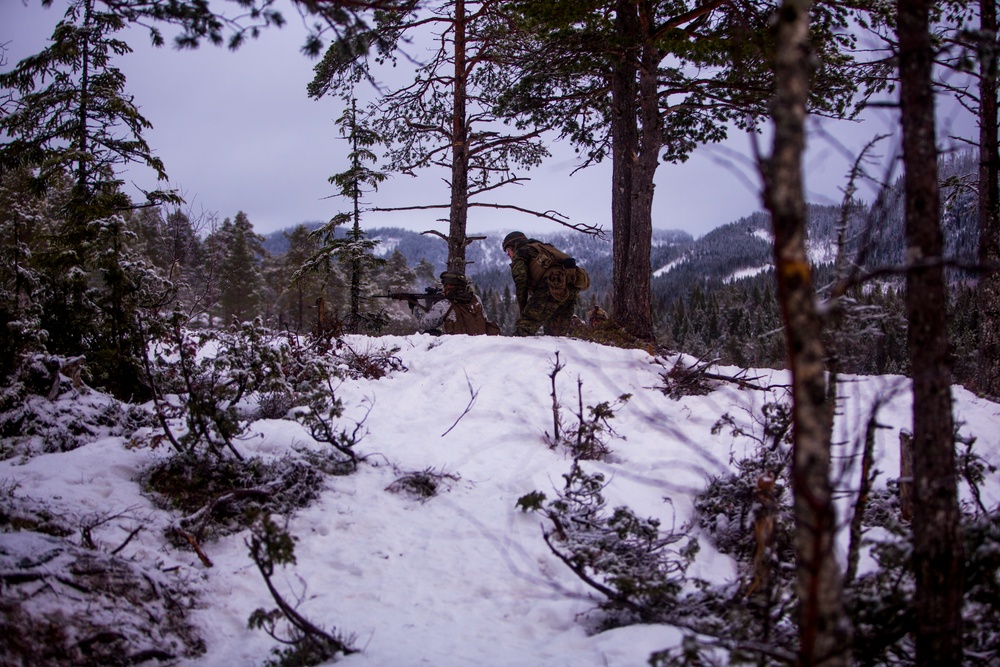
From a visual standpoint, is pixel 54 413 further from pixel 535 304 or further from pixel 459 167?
pixel 459 167

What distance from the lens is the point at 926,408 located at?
2.20m

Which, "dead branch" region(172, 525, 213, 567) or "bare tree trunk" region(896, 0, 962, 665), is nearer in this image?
"bare tree trunk" region(896, 0, 962, 665)

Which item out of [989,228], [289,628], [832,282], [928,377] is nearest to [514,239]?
[832,282]

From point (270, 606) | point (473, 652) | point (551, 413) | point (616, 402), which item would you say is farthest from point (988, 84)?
point (270, 606)

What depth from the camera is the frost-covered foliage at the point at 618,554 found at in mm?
2992

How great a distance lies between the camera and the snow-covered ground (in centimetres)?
303

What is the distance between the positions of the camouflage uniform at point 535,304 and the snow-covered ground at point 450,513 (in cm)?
202

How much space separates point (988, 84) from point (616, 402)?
7.80 meters

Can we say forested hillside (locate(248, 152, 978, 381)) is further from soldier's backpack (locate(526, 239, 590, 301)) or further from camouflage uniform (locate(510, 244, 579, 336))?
soldier's backpack (locate(526, 239, 590, 301))

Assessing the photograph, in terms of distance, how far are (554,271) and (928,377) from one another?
680cm

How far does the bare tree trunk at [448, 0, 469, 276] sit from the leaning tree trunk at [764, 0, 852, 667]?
9.33 m

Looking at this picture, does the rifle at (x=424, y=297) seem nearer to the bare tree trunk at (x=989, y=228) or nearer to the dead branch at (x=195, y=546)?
the dead branch at (x=195, y=546)

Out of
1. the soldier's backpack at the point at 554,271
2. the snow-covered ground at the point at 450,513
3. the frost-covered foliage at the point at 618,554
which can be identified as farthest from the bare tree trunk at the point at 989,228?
the frost-covered foliage at the point at 618,554

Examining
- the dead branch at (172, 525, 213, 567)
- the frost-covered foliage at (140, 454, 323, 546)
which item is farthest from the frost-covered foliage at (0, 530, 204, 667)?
the frost-covered foliage at (140, 454, 323, 546)
